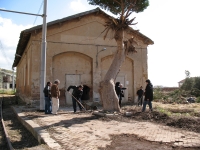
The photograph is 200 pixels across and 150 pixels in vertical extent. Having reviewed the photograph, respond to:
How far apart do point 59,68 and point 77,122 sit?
25.7 ft

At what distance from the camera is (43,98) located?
1261 cm

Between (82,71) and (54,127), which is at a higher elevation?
(82,71)

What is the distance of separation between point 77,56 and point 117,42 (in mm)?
5687

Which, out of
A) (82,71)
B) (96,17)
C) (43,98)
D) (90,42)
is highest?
(96,17)

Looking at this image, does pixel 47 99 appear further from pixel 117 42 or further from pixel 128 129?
pixel 128 129

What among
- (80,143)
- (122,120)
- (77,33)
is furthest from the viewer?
(77,33)

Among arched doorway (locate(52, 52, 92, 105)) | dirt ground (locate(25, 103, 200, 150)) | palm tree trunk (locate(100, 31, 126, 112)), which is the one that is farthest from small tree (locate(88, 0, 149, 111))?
arched doorway (locate(52, 52, 92, 105))

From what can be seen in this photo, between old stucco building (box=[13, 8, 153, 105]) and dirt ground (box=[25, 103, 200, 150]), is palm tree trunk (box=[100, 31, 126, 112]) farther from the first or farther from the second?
old stucco building (box=[13, 8, 153, 105])

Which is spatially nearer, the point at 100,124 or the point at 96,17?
the point at 100,124

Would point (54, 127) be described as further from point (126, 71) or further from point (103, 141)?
point (126, 71)

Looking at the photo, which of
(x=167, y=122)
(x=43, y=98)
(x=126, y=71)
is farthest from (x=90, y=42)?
(x=167, y=122)

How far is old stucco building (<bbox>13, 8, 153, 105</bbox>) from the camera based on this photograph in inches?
618

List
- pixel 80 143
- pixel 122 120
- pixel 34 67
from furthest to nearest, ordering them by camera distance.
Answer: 1. pixel 34 67
2. pixel 122 120
3. pixel 80 143

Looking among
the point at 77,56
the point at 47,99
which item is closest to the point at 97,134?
the point at 47,99
